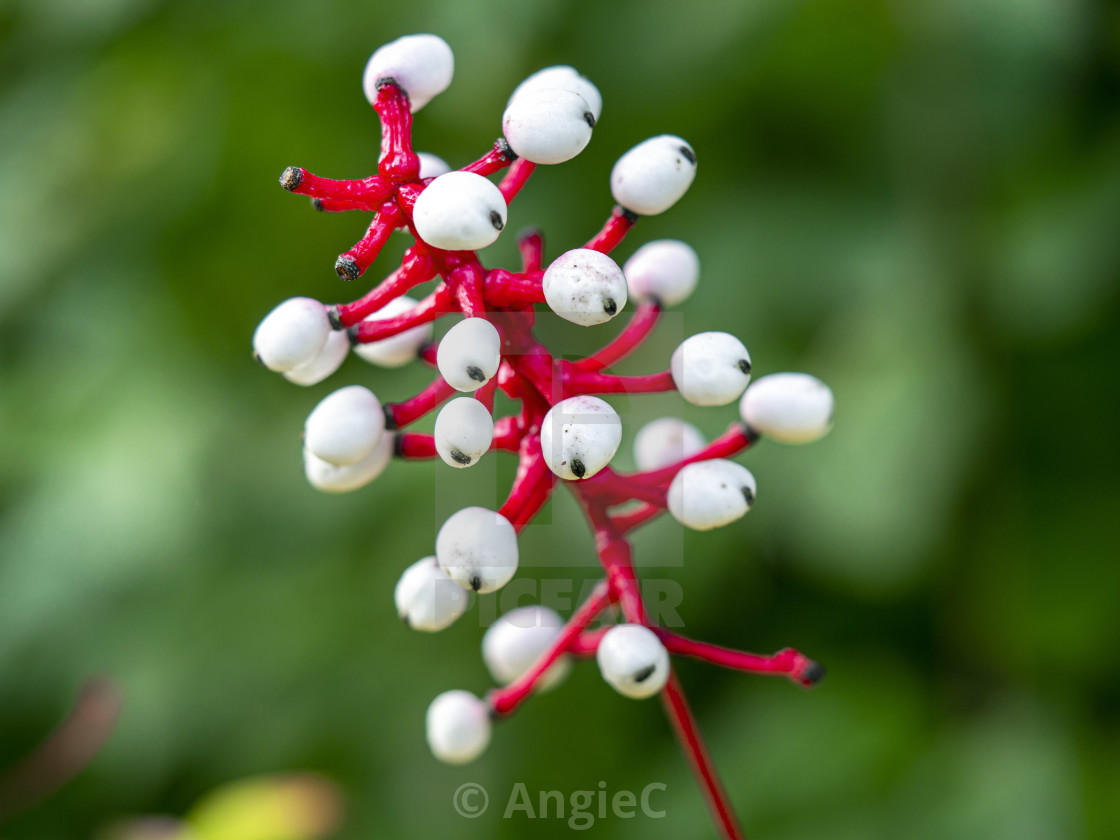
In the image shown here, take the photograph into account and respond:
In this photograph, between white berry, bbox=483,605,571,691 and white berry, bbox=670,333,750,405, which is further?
white berry, bbox=483,605,571,691

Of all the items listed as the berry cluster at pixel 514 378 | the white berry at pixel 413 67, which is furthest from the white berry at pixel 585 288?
the white berry at pixel 413 67

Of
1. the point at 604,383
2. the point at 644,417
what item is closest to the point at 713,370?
the point at 604,383

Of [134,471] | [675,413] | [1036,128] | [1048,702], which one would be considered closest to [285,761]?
[134,471]

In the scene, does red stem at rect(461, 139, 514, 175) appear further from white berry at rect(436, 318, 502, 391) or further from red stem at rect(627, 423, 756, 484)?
red stem at rect(627, 423, 756, 484)

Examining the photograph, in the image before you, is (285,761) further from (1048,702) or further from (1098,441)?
(1098,441)

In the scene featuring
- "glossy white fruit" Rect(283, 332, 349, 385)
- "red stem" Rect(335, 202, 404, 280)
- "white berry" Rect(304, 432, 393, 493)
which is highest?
"red stem" Rect(335, 202, 404, 280)

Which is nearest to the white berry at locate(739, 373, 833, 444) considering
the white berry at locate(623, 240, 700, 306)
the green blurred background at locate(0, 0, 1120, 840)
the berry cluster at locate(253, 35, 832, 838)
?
the berry cluster at locate(253, 35, 832, 838)

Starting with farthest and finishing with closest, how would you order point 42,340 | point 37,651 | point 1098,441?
1. point 42,340
2. point 37,651
3. point 1098,441

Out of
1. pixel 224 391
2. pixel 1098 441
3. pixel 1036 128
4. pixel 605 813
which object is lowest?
pixel 605 813
